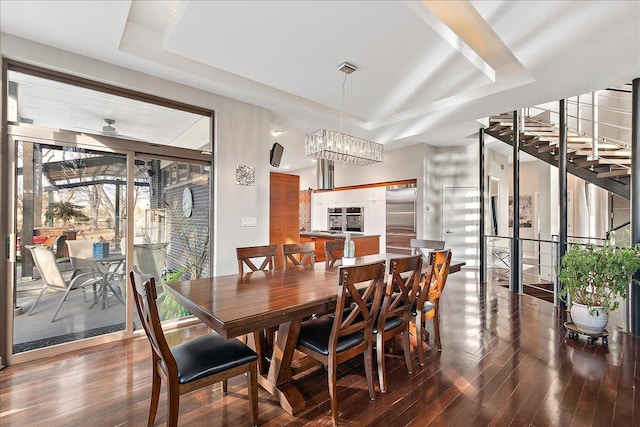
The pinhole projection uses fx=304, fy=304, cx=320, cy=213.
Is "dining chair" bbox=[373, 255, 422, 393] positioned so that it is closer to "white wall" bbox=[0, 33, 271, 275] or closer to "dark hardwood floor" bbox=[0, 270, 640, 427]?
"dark hardwood floor" bbox=[0, 270, 640, 427]

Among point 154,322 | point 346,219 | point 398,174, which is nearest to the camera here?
point 154,322

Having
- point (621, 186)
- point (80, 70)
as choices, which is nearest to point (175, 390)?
point (80, 70)

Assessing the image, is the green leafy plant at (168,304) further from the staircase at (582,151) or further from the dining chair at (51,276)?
the staircase at (582,151)

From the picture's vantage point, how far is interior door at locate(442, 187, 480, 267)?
7.02 m

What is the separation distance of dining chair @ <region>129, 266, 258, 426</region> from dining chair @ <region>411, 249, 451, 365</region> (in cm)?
151

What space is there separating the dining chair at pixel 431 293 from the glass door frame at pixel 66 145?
2900 millimetres

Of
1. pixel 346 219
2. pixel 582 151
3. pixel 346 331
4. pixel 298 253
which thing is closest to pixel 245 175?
pixel 298 253

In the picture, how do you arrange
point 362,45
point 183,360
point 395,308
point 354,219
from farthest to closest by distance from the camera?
1. point 354,219
2. point 362,45
3. point 395,308
4. point 183,360

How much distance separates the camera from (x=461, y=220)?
23.1 feet

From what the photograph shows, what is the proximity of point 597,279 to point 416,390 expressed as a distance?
238 cm

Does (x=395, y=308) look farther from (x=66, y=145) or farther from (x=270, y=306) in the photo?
(x=66, y=145)

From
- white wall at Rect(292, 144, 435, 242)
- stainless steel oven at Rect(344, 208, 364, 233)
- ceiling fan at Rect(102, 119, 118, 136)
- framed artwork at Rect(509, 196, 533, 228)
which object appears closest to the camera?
ceiling fan at Rect(102, 119, 118, 136)

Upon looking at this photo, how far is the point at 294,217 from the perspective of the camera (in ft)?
16.6

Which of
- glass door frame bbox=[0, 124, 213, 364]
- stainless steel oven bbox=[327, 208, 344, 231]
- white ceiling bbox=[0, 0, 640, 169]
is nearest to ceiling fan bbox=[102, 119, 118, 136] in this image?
glass door frame bbox=[0, 124, 213, 364]
